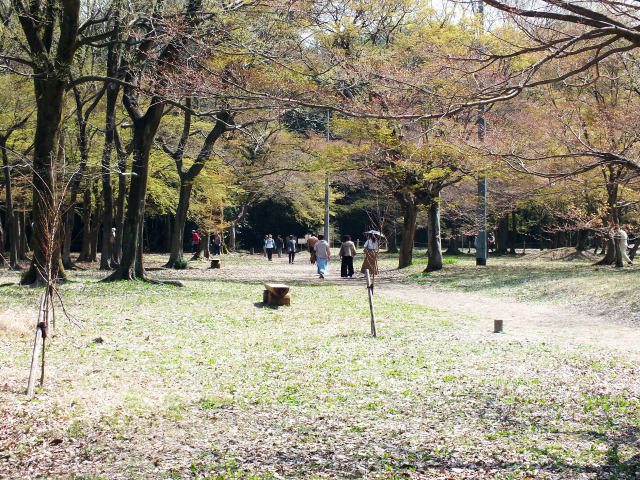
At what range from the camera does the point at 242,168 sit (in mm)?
31422

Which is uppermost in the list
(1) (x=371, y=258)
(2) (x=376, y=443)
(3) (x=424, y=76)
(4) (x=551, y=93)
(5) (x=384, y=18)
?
(5) (x=384, y=18)

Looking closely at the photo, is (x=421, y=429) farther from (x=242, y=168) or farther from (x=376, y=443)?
(x=242, y=168)

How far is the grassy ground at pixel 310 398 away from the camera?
16.0 ft

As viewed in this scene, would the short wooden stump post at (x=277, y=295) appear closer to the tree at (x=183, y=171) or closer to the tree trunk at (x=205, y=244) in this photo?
the tree at (x=183, y=171)

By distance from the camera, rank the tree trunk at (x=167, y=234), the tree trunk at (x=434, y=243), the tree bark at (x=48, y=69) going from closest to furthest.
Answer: the tree bark at (x=48, y=69) < the tree trunk at (x=434, y=243) < the tree trunk at (x=167, y=234)

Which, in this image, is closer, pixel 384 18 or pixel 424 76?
pixel 424 76

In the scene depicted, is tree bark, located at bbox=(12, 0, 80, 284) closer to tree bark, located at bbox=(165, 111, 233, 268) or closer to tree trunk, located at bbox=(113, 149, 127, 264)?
tree trunk, located at bbox=(113, 149, 127, 264)

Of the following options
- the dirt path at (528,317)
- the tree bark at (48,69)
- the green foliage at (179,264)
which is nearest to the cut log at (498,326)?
the dirt path at (528,317)

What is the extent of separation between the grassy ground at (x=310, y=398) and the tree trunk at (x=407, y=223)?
44.5 ft

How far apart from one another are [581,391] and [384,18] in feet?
52.0

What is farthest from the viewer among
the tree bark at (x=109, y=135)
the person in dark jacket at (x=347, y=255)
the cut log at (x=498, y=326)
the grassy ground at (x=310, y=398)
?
the person in dark jacket at (x=347, y=255)

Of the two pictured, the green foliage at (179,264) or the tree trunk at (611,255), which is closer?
the tree trunk at (611,255)

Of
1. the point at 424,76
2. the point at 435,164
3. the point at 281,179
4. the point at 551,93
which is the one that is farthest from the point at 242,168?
the point at 424,76

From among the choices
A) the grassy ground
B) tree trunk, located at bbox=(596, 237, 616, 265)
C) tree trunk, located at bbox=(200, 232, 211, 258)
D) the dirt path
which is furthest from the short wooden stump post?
tree trunk, located at bbox=(200, 232, 211, 258)
